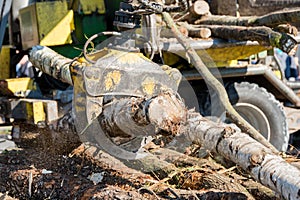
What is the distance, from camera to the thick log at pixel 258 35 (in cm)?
543

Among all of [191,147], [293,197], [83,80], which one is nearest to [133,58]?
[83,80]

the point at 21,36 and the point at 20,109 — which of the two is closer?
the point at 20,109

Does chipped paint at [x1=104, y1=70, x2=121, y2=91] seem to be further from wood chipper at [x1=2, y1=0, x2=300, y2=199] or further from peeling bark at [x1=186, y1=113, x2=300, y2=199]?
peeling bark at [x1=186, y1=113, x2=300, y2=199]

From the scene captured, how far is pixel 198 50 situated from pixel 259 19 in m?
0.68

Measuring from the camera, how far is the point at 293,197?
350 centimetres

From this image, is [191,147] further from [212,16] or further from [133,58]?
[212,16]

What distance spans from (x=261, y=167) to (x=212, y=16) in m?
3.39

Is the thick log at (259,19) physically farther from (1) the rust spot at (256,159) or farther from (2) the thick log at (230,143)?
(1) the rust spot at (256,159)

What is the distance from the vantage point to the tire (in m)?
6.98

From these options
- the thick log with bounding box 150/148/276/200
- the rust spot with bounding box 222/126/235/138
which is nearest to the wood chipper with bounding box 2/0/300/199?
the rust spot with bounding box 222/126/235/138

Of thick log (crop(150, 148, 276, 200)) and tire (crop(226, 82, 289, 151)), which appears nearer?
thick log (crop(150, 148, 276, 200))

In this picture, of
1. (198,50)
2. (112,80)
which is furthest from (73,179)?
(198,50)

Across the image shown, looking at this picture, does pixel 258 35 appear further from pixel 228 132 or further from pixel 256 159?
pixel 256 159

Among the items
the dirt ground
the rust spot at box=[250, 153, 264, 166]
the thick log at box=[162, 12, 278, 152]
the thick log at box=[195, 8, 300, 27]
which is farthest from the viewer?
A: the thick log at box=[195, 8, 300, 27]
